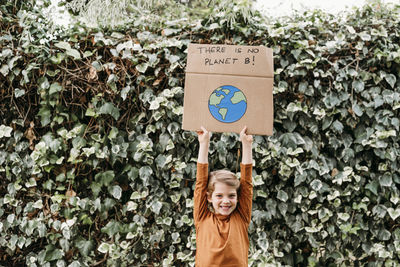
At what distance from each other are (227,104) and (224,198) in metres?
0.45

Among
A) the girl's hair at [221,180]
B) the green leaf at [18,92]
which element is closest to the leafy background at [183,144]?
the green leaf at [18,92]

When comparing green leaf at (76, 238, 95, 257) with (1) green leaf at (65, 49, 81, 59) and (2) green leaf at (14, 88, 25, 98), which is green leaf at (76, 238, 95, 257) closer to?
(2) green leaf at (14, 88, 25, 98)

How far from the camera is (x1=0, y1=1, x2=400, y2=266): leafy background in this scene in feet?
7.45

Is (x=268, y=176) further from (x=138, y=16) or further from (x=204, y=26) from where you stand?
(x=138, y=16)

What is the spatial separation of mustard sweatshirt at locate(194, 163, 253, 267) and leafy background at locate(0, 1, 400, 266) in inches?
26.7

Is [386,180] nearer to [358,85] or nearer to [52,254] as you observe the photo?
[358,85]

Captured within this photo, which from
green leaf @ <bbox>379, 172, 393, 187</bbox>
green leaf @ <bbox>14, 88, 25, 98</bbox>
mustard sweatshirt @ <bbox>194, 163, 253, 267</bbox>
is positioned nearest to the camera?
mustard sweatshirt @ <bbox>194, 163, 253, 267</bbox>

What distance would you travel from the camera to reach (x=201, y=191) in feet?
5.15

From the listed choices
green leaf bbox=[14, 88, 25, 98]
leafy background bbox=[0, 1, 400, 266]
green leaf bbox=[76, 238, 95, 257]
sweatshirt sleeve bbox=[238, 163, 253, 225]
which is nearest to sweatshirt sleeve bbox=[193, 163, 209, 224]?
sweatshirt sleeve bbox=[238, 163, 253, 225]

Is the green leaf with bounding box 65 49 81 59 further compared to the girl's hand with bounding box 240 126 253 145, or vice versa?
the green leaf with bounding box 65 49 81 59

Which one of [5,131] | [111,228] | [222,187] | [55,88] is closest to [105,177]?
[111,228]

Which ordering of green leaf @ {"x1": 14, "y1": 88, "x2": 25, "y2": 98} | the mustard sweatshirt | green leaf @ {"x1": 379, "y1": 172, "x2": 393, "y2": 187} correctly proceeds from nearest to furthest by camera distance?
1. the mustard sweatshirt
2. green leaf @ {"x1": 379, "y1": 172, "x2": 393, "y2": 187}
3. green leaf @ {"x1": 14, "y1": 88, "x2": 25, "y2": 98}

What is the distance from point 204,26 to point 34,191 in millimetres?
1776

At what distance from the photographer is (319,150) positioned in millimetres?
2318
